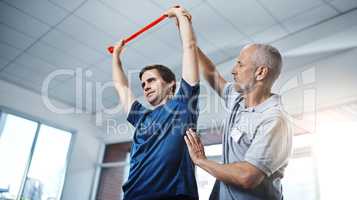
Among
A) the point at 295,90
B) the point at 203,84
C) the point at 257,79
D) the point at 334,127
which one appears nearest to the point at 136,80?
the point at 203,84

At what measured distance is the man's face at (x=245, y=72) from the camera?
1426mm

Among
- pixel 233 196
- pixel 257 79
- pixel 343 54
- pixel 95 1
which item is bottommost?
pixel 233 196

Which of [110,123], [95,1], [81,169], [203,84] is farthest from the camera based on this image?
[110,123]

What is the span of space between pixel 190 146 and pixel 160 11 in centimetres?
207

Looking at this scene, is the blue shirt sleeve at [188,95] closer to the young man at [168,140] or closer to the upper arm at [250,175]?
the young man at [168,140]

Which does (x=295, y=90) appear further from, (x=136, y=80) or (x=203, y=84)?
(x=136, y=80)

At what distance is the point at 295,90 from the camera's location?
3.22 m

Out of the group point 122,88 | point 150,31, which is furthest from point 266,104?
point 150,31

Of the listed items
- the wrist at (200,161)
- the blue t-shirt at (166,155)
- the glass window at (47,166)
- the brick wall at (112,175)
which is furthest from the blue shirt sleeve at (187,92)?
the glass window at (47,166)

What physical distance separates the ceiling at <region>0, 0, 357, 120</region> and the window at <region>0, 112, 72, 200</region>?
52.2 inches

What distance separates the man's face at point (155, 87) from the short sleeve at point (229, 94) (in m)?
0.36

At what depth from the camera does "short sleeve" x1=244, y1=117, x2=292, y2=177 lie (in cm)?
111

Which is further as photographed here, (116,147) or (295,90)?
(116,147)

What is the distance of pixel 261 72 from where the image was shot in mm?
1412
